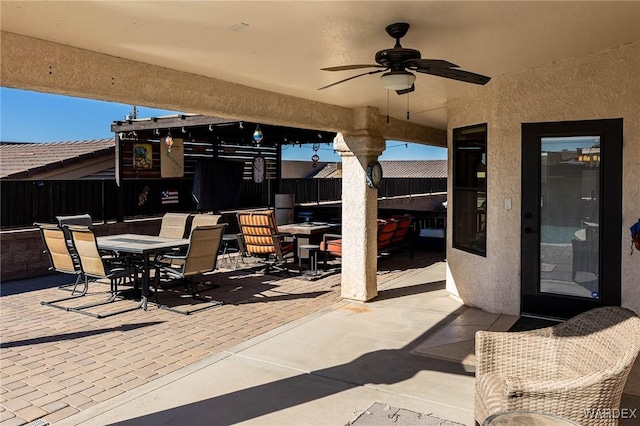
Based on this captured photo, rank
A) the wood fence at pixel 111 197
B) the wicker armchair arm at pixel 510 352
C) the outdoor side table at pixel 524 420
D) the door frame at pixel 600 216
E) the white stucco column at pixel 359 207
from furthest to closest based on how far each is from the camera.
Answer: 1. the wood fence at pixel 111 197
2. the white stucco column at pixel 359 207
3. the door frame at pixel 600 216
4. the wicker armchair arm at pixel 510 352
5. the outdoor side table at pixel 524 420

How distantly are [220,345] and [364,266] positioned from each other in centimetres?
244

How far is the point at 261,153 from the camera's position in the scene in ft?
48.3

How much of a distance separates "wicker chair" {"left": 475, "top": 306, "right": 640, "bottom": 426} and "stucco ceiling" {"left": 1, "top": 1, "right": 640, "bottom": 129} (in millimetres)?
2019

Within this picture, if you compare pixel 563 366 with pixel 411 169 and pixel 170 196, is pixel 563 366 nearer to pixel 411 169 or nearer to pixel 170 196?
pixel 170 196

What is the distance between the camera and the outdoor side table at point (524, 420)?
2061 millimetres

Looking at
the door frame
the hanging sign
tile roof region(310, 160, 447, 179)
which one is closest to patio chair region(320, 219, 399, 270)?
the door frame

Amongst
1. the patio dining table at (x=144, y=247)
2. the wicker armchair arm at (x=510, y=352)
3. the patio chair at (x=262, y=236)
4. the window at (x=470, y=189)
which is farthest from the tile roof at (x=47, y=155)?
the wicker armchair arm at (x=510, y=352)

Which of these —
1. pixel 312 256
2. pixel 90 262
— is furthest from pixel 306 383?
pixel 312 256

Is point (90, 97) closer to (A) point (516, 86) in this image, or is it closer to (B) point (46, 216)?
(A) point (516, 86)

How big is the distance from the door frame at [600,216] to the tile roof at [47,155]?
32.7ft

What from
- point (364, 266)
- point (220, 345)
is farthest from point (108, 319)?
point (364, 266)

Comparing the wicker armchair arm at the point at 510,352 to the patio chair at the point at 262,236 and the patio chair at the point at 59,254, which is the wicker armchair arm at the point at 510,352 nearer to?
the patio chair at the point at 59,254

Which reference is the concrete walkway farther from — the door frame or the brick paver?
the door frame

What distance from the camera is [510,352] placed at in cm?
296
